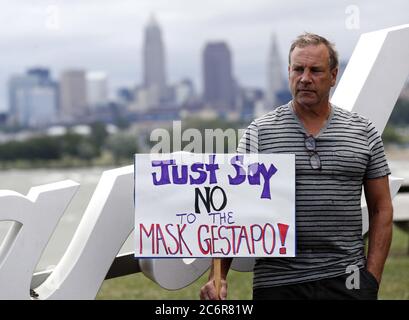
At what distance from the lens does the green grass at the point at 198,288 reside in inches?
336

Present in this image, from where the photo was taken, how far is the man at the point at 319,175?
12.8ft

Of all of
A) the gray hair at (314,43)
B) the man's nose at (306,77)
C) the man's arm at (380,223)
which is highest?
the gray hair at (314,43)

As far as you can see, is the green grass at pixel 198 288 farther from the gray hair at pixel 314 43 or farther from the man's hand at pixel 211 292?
the gray hair at pixel 314 43

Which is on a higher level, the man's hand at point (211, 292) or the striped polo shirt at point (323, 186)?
the striped polo shirt at point (323, 186)

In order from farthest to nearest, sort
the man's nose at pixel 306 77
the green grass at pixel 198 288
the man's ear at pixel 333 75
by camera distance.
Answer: the green grass at pixel 198 288, the man's ear at pixel 333 75, the man's nose at pixel 306 77

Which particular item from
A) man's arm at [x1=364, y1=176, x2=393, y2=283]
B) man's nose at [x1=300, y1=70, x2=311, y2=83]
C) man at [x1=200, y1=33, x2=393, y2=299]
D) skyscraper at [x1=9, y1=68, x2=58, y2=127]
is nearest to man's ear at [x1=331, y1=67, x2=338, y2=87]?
man at [x1=200, y1=33, x2=393, y2=299]

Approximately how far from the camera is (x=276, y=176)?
4.00 meters

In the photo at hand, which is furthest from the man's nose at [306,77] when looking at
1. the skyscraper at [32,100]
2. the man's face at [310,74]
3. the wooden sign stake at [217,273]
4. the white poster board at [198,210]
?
the skyscraper at [32,100]

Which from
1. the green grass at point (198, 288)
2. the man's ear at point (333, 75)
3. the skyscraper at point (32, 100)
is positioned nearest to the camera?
the man's ear at point (333, 75)

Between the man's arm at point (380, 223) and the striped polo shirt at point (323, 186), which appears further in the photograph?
the man's arm at point (380, 223)

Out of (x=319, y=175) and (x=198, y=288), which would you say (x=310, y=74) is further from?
(x=198, y=288)

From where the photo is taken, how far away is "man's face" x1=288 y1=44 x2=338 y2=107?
3.90 meters

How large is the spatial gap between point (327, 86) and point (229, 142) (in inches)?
32.0
